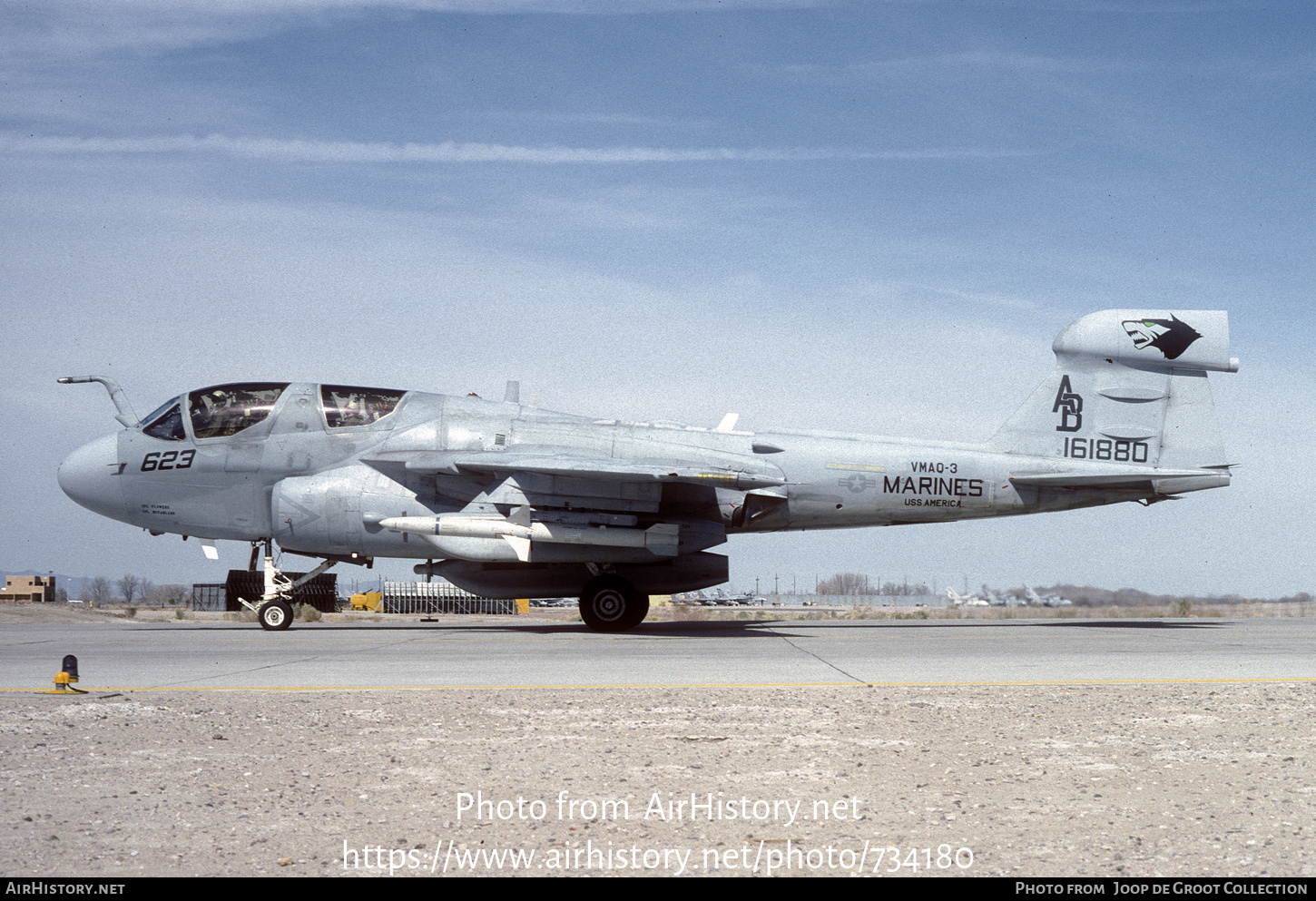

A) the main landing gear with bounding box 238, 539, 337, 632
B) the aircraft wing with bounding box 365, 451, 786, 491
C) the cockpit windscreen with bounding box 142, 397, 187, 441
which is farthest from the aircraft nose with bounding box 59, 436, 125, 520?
the aircraft wing with bounding box 365, 451, 786, 491

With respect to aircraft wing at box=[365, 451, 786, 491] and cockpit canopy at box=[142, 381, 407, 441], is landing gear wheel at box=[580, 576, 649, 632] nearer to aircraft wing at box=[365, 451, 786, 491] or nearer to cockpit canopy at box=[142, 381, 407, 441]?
aircraft wing at box=[365, 451, 786, 491]

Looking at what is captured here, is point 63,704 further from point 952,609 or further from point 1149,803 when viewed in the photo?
point 952,609

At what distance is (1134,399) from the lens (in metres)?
17.5

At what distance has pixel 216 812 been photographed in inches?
180

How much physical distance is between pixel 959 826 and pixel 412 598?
43056 millimetres

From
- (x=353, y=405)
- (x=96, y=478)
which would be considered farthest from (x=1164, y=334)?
(x=96, y=478)

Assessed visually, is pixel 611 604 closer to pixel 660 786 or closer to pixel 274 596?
pixel 274 596

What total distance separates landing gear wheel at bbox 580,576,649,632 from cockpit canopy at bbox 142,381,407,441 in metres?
4.48

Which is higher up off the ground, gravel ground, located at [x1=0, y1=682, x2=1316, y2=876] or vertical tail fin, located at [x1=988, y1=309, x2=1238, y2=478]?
vertical tail fin, located at [x1=988, y1=309, x2=1238, y2=478]

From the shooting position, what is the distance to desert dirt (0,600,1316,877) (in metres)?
3.95

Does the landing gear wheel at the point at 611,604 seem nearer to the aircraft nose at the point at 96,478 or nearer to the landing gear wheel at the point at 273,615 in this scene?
the landing gear wheel at the point at 273,615

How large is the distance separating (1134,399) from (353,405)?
13.4 m
